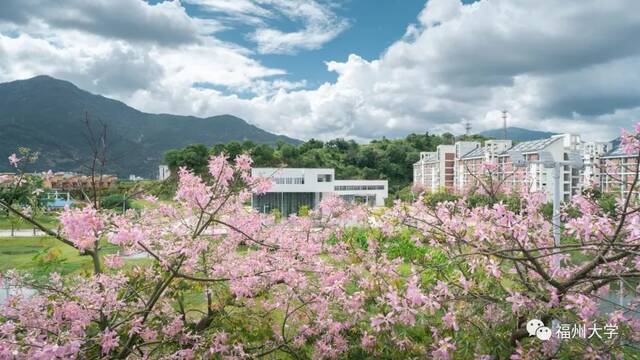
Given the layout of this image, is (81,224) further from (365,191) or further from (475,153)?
(475,153)

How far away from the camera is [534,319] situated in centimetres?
245

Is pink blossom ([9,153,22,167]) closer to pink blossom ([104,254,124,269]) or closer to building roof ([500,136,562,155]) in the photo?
pink blossom ([104,254,124,269])

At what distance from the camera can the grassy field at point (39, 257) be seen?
10.8 feet

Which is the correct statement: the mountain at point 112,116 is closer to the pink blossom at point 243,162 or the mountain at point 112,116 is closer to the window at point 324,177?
the window at point 324,177

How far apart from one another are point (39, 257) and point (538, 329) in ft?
10.7

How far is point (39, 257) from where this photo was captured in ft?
10.8

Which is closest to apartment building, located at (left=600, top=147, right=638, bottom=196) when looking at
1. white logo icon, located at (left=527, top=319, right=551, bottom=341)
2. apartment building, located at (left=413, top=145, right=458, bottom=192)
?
white logo icon, located at (left=527, top=319, right=551, bottom=341)

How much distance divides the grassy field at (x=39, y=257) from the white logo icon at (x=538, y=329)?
2966 mm

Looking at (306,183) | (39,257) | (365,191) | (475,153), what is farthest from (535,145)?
(39,257)

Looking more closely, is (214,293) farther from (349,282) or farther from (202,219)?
(349,282)

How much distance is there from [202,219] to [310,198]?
21.7 meters

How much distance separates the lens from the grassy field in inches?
130

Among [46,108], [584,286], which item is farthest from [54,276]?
[46,108]

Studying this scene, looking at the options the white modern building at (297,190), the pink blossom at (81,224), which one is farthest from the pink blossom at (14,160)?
the white modern building at (297,190)
